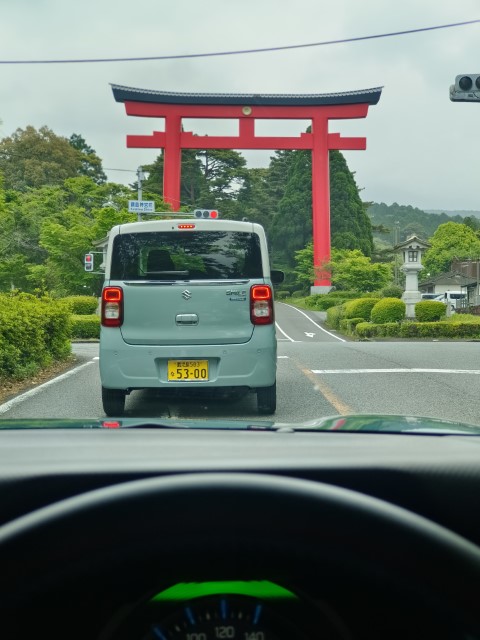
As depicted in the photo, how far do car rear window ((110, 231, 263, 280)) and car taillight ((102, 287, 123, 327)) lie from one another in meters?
0.13

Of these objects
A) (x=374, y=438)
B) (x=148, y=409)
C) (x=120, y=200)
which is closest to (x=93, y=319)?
(x=120, y=200)

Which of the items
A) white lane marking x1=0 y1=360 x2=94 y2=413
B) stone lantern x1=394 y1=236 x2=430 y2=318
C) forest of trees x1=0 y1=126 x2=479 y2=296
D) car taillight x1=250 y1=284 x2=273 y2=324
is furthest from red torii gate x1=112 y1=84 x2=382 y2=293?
car taillight x1=250 y1=284 x2=273 y2=324

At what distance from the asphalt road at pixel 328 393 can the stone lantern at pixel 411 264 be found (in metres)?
16.7

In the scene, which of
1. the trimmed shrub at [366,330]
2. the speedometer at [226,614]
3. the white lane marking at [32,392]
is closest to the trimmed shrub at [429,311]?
the trimmed shrub at [366,330]

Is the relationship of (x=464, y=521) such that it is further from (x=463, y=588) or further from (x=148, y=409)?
(x=148, y=409)

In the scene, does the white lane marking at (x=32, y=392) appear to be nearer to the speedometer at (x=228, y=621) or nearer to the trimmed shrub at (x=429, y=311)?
the speedometer at (x=228, y=621)

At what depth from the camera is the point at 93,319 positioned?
83.5ft

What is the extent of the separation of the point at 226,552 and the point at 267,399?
592 cm

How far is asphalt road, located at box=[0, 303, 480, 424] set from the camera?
7359mm

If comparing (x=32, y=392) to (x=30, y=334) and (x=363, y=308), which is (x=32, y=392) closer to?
(x=30, y=334)

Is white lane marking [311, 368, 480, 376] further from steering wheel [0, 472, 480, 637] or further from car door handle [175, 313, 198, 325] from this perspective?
steering wheel [0, 472, 480, 637]

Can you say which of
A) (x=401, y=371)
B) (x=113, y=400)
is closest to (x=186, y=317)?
(x=113, y=400)

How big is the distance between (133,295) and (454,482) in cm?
545

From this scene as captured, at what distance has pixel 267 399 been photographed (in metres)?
7.07
